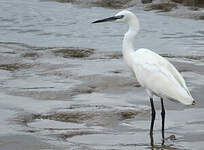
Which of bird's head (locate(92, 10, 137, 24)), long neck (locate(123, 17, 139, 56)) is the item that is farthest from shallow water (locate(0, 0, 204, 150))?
bird's head (locate(92, 10, 137, 24))

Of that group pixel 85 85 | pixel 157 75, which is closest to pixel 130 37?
pixel 157 75

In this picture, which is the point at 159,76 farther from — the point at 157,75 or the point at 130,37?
the point at 130,37

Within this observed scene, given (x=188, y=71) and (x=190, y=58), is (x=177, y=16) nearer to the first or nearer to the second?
(x=190, y=58)

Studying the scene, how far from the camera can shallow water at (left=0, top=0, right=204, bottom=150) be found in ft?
29.3

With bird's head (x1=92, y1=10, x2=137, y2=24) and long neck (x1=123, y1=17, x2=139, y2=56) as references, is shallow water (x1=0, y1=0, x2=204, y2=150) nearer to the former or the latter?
long neck (x1=123, y1=17, x2=139, y2=56)

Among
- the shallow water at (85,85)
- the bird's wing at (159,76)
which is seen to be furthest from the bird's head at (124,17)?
the shallow water at (85,85)

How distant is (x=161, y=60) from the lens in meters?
9.20

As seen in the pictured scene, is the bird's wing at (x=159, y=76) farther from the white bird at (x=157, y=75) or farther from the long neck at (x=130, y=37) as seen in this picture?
the long neck at (x=130, y=37)

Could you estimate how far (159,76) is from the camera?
9078mm

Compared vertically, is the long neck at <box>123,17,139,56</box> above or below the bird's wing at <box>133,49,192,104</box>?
above

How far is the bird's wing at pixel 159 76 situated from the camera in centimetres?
880

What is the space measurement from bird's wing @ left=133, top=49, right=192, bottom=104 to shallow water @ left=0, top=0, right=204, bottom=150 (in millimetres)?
579

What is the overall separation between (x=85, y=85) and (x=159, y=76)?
10.8 feet

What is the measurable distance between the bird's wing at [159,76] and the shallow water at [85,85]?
0.58m
